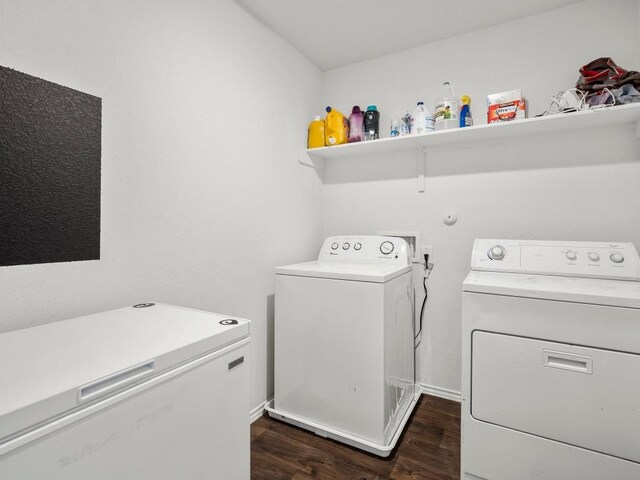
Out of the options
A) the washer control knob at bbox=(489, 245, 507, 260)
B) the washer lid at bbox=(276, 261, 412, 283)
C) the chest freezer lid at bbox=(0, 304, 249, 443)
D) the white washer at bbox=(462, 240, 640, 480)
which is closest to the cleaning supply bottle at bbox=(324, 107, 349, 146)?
the washer lid at bbox=(276, 261, 412, 283)

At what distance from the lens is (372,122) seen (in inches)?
89.7

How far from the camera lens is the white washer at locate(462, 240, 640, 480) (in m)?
1.17

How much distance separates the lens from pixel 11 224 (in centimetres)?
102

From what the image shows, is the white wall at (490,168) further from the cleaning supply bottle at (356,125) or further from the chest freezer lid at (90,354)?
the chest freezer lid at (90,354)

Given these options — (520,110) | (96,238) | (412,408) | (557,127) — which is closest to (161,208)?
(96,238)

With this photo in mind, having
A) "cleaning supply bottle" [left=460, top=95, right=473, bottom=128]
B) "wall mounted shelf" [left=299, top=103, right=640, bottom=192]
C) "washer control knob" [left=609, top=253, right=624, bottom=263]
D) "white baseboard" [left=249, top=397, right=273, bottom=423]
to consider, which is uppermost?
"cleaning supply bottle" [left=460, top=95, right=473, bottom=128]

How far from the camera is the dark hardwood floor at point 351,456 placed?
1.52 meters

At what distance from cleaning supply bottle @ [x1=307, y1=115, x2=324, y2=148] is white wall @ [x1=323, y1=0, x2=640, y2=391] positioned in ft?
0.92

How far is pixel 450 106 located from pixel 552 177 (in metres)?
0.72

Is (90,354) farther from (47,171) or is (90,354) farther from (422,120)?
(422,120)

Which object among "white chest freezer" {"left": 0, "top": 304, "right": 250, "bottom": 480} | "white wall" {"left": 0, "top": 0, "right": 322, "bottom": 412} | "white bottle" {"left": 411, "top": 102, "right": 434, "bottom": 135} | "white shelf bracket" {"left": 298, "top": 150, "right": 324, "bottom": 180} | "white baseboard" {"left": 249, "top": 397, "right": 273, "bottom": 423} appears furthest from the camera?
"white shelf bracket" {"left": 298, "top": 150, "right": 324, "bottom": 180}

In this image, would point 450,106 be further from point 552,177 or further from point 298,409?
point 298,409

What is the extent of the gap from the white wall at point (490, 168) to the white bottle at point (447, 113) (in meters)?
0.15

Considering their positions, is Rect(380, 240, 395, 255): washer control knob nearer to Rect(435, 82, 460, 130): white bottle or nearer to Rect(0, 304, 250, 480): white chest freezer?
Rect(435, 82, 460, 130): white bottle
